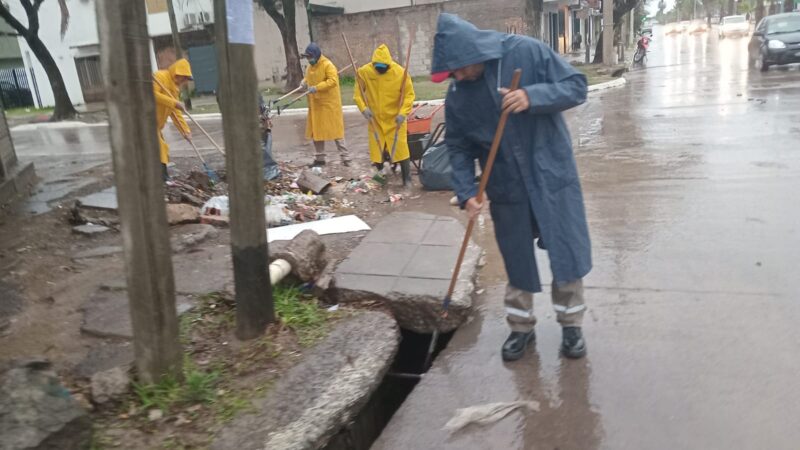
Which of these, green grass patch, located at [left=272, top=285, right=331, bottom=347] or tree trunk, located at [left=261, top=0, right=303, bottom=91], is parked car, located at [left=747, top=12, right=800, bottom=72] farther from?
green grass patch, located at [left=272, top=285, right=331, bottom=347]

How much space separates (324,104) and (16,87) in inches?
986

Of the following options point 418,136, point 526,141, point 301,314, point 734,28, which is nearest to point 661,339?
point 526,141

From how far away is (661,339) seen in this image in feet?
11.2

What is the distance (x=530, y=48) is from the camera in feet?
10.2

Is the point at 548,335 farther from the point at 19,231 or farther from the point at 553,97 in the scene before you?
the point at 19,231

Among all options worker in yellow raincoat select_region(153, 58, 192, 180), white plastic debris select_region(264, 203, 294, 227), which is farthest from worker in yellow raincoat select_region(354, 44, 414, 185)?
worker in yellow raincoat select_region(153, 58, 192, 180)

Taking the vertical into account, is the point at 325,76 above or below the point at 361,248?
above

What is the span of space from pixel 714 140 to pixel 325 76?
18.0ft

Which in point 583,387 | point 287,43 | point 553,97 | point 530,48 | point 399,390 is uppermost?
point 287,43

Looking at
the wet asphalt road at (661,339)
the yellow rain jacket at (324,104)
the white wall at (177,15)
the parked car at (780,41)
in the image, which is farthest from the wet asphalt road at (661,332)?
the white wall at (177,15)

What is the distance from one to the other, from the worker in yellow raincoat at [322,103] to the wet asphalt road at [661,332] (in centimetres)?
255

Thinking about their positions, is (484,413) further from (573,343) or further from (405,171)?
(405,171)

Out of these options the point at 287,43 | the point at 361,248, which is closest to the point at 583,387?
the point at 361,248

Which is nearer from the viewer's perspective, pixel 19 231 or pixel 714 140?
pixel 19 231
